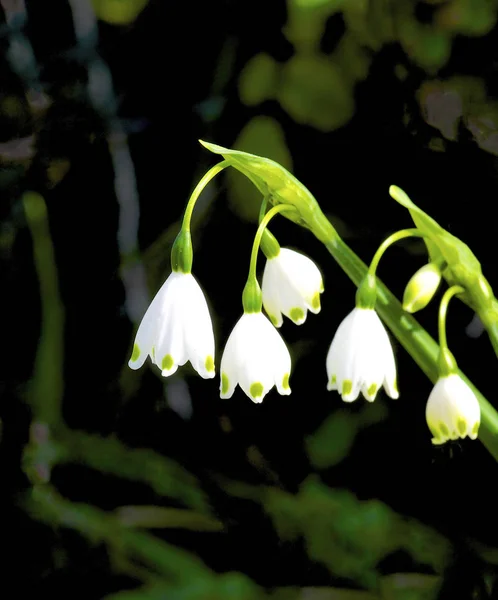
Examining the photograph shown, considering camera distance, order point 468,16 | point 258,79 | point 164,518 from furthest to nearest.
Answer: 1. point 164,518
2. point 258,79
3. point 468,16

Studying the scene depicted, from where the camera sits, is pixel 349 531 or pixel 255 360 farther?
pixel 349 531

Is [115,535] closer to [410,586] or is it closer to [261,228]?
[410,586]

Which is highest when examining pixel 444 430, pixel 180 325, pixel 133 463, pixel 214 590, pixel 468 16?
pixel 468 16

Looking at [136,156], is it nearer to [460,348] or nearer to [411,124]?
[411,124]

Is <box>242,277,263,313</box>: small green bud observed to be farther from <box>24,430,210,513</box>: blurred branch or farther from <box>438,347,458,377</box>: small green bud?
<box>24,430,210,513</box>: blurred branch

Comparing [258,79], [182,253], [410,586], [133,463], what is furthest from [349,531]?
[258,79]

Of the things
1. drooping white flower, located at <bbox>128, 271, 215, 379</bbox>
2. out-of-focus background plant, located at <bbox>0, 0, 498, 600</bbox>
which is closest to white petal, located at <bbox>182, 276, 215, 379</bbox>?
drooping white flower, located at <bbox>128, 271, 215, 379</bbox>
